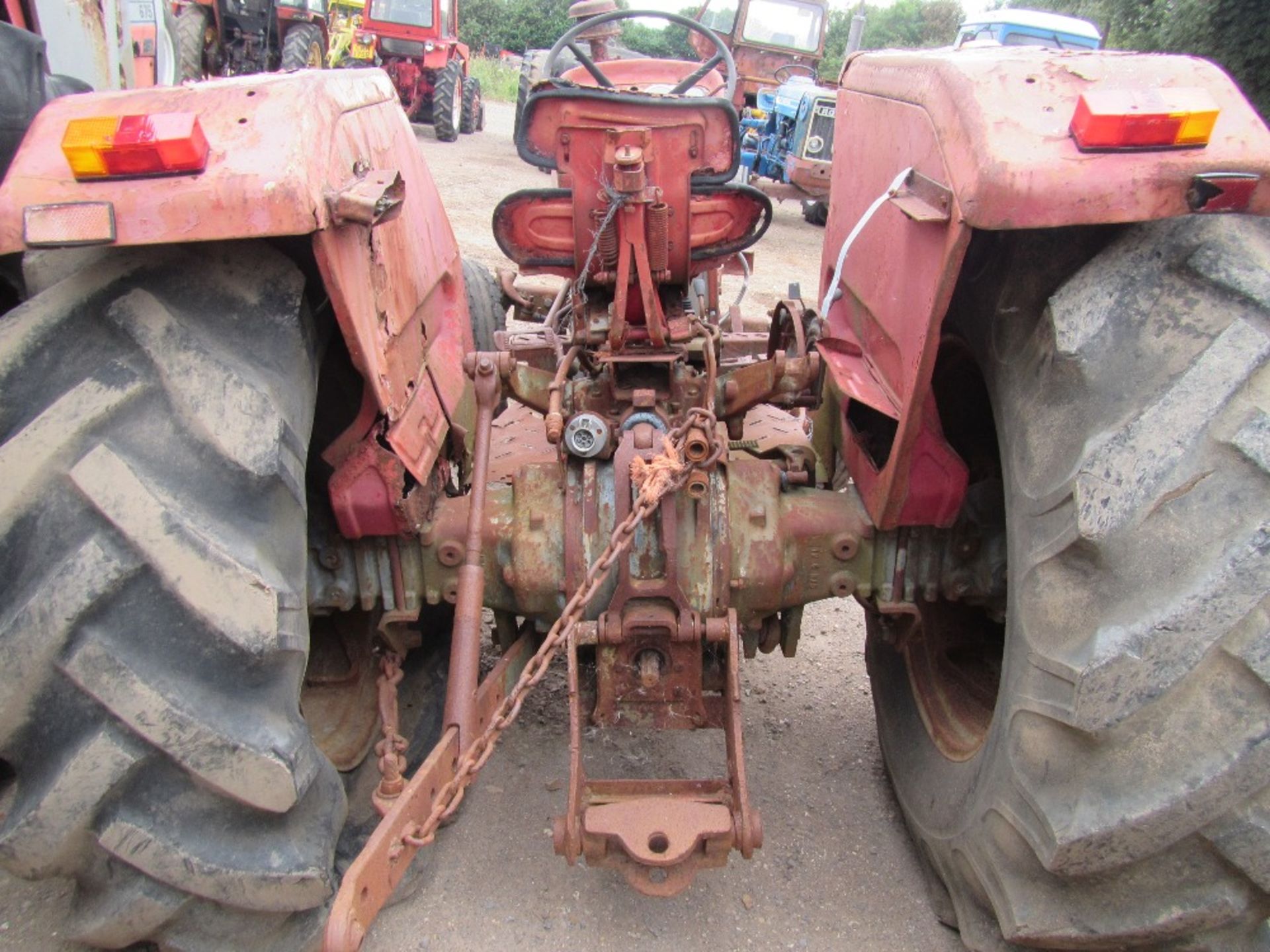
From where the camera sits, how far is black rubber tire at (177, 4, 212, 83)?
450 inches

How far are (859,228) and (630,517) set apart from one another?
2.36 ft

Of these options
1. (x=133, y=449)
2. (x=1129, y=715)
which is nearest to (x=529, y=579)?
(x=133, y=449)

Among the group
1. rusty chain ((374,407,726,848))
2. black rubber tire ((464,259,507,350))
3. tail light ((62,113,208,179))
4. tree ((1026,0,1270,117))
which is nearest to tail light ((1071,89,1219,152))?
rusty chain ((374,407,726,848))

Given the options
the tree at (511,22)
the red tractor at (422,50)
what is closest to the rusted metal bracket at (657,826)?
the red tractor at (422,50)

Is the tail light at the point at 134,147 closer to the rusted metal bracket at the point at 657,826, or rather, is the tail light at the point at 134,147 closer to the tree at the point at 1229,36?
the rusted metal bracket at the point at 657,826

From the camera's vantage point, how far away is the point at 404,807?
1.45 meters

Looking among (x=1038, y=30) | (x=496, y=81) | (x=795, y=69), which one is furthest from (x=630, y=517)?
(x=496, y=81)

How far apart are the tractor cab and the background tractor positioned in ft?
16.2

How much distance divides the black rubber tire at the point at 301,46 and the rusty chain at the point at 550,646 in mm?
11584

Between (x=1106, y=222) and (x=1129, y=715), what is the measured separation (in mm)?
669

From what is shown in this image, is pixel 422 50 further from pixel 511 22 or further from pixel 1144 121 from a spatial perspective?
pixel 511 22

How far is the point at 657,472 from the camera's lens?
5.92 ft

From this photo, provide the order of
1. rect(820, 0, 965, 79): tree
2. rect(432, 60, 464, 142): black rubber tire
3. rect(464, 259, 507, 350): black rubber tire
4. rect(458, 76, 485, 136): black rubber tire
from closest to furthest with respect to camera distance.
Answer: rect(464, 259, 507, 350): black rubber tire
rect(432, 60, 464, 142): black rubber tire
rect(458, 76, 485, 136): black rubber tire
rect(820, 0, 965, 79): tree

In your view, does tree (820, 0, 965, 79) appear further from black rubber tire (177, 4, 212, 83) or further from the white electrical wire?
the white electrical wire
